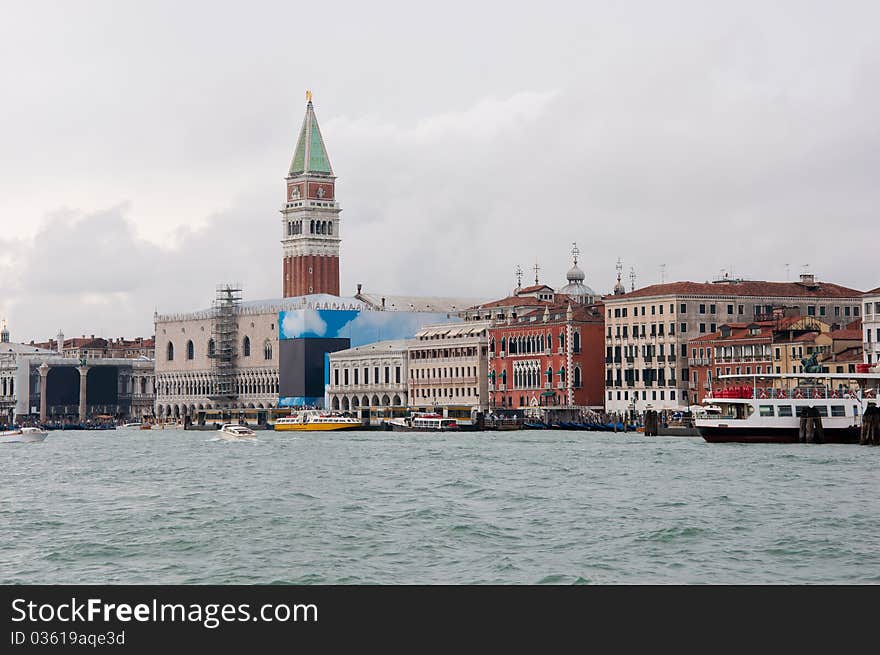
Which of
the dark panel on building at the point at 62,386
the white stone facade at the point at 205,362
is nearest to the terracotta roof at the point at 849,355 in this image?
the white stone facade at the point at 205,362

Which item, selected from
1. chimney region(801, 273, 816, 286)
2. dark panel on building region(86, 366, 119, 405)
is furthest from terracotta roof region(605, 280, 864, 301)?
dark panel on building region(86, 366, 119, 405)

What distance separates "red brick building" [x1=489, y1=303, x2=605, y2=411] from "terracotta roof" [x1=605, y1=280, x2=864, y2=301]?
2.86m

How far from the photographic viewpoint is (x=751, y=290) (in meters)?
88.7

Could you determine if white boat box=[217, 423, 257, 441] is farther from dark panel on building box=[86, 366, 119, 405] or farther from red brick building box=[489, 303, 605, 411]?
dark panel on building box=[86, 366, 119, 405]

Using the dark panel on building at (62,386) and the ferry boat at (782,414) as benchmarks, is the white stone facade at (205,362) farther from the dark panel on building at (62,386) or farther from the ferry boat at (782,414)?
the ferry boat at (782,414)

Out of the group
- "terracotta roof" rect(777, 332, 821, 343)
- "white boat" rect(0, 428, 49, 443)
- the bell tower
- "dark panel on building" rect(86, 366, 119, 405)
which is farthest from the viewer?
"dark panel on building" rect(86, 366, 119, 405)

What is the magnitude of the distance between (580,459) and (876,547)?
25449 millimetres

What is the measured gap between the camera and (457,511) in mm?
29500

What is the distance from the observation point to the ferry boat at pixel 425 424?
3509 inches

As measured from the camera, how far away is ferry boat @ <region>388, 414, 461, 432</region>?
89131 millimetres

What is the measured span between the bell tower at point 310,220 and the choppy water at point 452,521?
87071 millimetres

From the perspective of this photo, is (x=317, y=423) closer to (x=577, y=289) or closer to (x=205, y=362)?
(x=577, y=289)

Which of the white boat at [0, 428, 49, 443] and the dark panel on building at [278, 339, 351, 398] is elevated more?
the dark panel on building at [278, 339, 351, 398]
